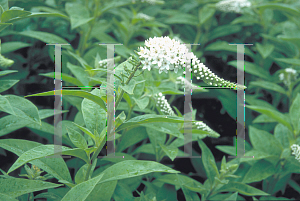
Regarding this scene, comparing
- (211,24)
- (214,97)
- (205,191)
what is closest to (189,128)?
(205,191)

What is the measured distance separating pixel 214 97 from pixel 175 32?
0.87 m

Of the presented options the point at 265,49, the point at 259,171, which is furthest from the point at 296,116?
the point at 265,49

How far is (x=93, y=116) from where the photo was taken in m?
1.20

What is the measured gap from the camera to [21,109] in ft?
3.69

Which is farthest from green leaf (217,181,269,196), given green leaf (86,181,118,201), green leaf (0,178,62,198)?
green leaf (0,178,62,198)

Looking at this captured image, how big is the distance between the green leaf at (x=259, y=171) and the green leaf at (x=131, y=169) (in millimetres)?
787

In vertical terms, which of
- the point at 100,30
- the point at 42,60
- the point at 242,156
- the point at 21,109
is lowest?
the point at 242,156

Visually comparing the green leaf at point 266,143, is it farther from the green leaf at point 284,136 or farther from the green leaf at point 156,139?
the green leaf at point 156,139

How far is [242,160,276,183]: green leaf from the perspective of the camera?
1.58 meters

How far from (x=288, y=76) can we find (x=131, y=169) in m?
1.59

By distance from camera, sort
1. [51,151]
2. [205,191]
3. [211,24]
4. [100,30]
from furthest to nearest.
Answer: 1. [211,24]
2. [100,30]
3. [205,191]
4. [51,151]

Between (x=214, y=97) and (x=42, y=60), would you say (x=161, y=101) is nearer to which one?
(x=214, y=97)

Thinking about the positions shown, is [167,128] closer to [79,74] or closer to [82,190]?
[82,190]

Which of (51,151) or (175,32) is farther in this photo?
(175,32)
